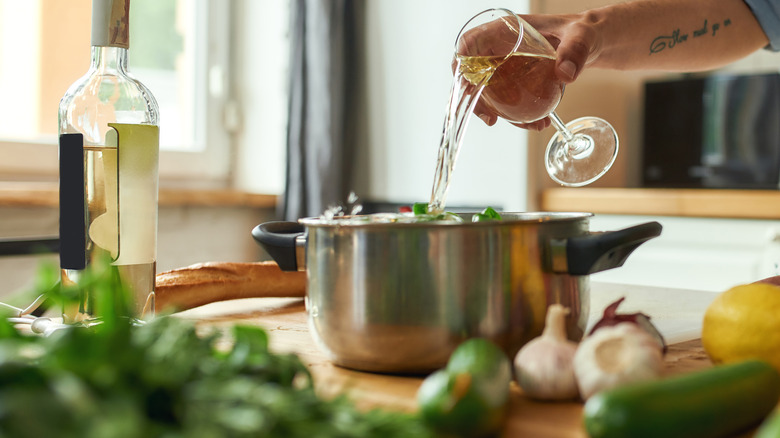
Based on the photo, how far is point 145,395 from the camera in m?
0.33

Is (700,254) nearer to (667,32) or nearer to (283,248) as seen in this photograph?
(667,32)

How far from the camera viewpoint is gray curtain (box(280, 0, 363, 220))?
2584mm

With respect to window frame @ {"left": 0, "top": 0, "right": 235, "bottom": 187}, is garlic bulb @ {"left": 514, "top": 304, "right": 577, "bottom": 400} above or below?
below

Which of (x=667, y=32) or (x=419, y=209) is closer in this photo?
(x=419, y=209)

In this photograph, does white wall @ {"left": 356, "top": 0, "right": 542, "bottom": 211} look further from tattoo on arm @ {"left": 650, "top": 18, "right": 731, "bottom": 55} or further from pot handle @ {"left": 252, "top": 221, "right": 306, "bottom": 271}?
pot handle @ {"left": 252, "top": 221, "right": 306, "bottom": 271}

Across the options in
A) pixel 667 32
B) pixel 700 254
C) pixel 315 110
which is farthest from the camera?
pixel 315 110

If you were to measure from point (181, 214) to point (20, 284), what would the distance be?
551 millimetres

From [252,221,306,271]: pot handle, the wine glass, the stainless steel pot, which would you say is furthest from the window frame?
the stainless steel pot

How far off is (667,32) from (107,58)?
1.02 metres

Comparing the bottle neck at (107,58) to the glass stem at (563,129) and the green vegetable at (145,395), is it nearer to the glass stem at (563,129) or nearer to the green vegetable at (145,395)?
the green vegetable at (145,395)

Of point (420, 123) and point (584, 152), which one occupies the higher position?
point (420, 123)

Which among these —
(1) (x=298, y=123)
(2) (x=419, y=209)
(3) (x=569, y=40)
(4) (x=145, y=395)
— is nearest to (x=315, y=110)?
(1) (x=298, y=123)

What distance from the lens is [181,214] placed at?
2.51 m

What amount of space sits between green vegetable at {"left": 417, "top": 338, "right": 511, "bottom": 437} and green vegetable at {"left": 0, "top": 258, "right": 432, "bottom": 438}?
0.04 m
